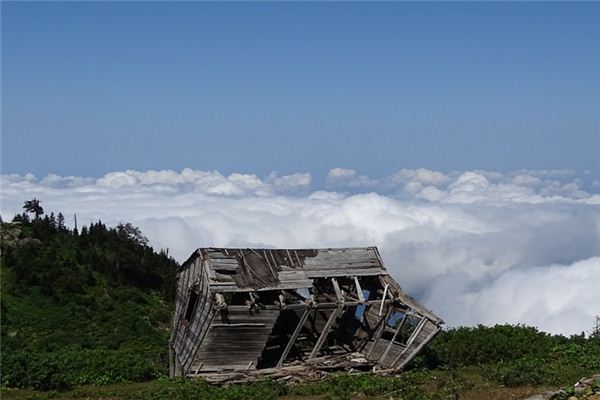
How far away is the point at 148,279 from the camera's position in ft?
187

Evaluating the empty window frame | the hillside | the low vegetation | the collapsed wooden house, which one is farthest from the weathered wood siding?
the hillside

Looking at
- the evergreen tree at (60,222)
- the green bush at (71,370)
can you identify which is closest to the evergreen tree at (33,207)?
the evergreen tree at (60,222)

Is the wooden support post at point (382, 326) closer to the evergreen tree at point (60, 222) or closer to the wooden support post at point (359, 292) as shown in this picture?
the wooden support post at point (359, 292)

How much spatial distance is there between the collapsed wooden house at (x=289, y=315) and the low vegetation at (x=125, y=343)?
1.20 m

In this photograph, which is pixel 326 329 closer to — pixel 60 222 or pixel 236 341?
pixel 236 341

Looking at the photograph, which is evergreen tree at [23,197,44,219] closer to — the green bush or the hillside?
the hillside

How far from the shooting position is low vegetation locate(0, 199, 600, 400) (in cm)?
2164

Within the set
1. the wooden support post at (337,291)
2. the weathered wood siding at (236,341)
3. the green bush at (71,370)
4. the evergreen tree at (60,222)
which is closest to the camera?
the green bush at (71,370)

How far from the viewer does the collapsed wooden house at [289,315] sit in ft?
79.0

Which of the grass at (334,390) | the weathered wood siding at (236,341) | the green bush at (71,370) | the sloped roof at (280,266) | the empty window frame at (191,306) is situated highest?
the sloped roof at (280,266)

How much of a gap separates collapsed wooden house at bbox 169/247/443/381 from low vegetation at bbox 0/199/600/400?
1.20m

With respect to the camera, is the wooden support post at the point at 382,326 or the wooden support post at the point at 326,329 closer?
the wooden support post at the point at 326,329

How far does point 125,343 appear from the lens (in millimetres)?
40938

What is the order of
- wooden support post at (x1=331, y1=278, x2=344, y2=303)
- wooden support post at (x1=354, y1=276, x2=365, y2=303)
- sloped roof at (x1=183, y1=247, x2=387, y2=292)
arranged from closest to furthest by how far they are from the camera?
sloped roof at (x1=183, y1=247, x2=387, y2=292)
wooden support post at (x1=331, y1=278, x2=344, y2=303)
wooden support post at (x1=354, y1=276, x2=365, y2=303)
